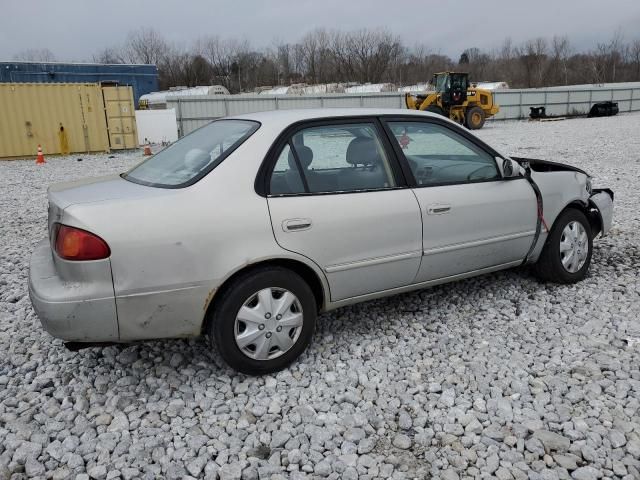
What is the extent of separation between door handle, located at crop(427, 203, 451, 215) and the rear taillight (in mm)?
2020

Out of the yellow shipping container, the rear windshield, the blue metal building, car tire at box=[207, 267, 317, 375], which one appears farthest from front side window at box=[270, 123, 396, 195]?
the blue metal building

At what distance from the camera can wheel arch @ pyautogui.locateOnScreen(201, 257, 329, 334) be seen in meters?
2.94

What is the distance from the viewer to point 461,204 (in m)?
3.69

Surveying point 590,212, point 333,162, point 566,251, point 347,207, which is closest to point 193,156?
point 333,162

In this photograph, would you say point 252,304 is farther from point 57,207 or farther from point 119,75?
point 119,75

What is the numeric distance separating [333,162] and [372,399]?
4.93 ft

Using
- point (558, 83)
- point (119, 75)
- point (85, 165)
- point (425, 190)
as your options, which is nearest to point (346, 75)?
point (558, 83)

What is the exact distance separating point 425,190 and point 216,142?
4.64 ft

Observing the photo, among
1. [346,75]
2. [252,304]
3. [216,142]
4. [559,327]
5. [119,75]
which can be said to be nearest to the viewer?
[252,304]

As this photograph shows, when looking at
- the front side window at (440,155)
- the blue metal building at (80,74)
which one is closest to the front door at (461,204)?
the front side window at (440,155)

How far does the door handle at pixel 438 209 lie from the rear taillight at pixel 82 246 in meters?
2.02

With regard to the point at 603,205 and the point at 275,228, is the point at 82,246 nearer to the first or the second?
the point at 275,228

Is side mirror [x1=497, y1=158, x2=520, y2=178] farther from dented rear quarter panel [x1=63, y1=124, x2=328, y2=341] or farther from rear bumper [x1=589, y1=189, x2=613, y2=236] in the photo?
dented rear quarter panel [x1=63, y1=124, x2=328, y2=341]

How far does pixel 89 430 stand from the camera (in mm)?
2727
